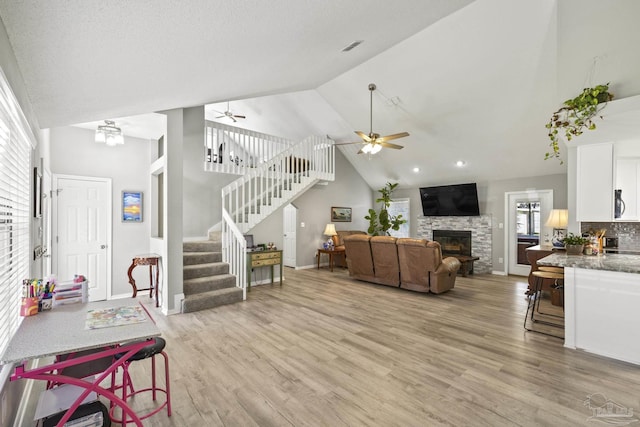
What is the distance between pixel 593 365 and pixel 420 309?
2030 millimetres

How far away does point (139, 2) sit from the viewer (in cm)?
132

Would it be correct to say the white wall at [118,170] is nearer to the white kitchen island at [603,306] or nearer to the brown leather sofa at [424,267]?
the brown leather sofa at [424,267]

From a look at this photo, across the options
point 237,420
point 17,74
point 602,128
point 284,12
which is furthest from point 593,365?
point 17,74

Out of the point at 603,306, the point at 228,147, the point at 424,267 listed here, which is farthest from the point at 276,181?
the point at 603,306

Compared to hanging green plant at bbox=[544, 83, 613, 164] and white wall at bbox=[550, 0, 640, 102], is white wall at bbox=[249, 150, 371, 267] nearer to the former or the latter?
hanging green plant at bbox=[544, 83, 613, 164]

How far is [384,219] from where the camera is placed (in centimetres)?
881

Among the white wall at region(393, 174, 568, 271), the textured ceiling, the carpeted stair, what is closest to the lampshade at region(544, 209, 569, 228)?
the white wall at region(393, 174, 568, 271)

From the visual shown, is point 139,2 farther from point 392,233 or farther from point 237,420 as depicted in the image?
point 392,233

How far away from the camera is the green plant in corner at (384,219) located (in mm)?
8781

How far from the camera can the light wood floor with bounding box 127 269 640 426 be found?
6.95ft

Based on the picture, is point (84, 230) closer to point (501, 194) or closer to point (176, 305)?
point (176, 305)

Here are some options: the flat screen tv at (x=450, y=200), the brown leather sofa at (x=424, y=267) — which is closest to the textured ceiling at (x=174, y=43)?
the brown leather sofa at (x=424, y=267)

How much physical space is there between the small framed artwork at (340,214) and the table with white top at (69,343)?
23.5 feet

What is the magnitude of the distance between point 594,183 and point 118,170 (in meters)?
7.23
